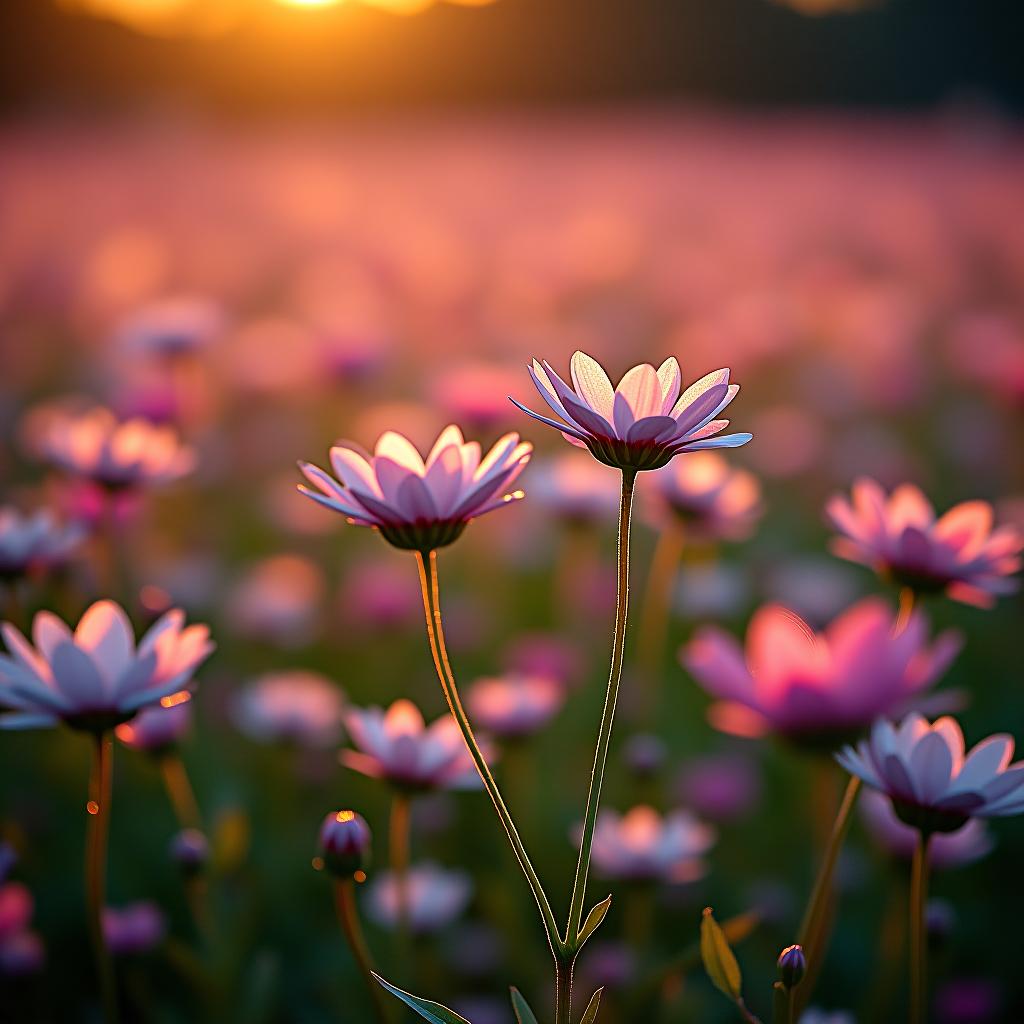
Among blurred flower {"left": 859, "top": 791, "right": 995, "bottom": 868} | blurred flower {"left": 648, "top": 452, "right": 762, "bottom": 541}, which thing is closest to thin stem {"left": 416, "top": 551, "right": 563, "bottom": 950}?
blurred flower {"left": 859, "top": 791, "right": 995, "bottom": 868}

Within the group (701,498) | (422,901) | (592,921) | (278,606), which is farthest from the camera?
(278,606)

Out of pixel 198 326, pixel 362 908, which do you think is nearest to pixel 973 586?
pixel 362 908

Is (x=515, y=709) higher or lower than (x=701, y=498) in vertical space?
lower

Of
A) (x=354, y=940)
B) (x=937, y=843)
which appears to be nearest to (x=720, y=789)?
(x=937, y=843)

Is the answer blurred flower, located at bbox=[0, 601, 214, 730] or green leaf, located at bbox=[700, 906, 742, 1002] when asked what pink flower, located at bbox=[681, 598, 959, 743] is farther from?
blurred flower, located at bbox=[0, 601, 214, 730]

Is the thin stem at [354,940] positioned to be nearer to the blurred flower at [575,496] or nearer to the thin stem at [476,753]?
the thin stem at [476,753]

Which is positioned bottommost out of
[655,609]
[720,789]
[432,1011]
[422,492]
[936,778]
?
[720,789]

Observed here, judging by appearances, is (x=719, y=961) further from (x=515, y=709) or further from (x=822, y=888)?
(x=515, y=709)
